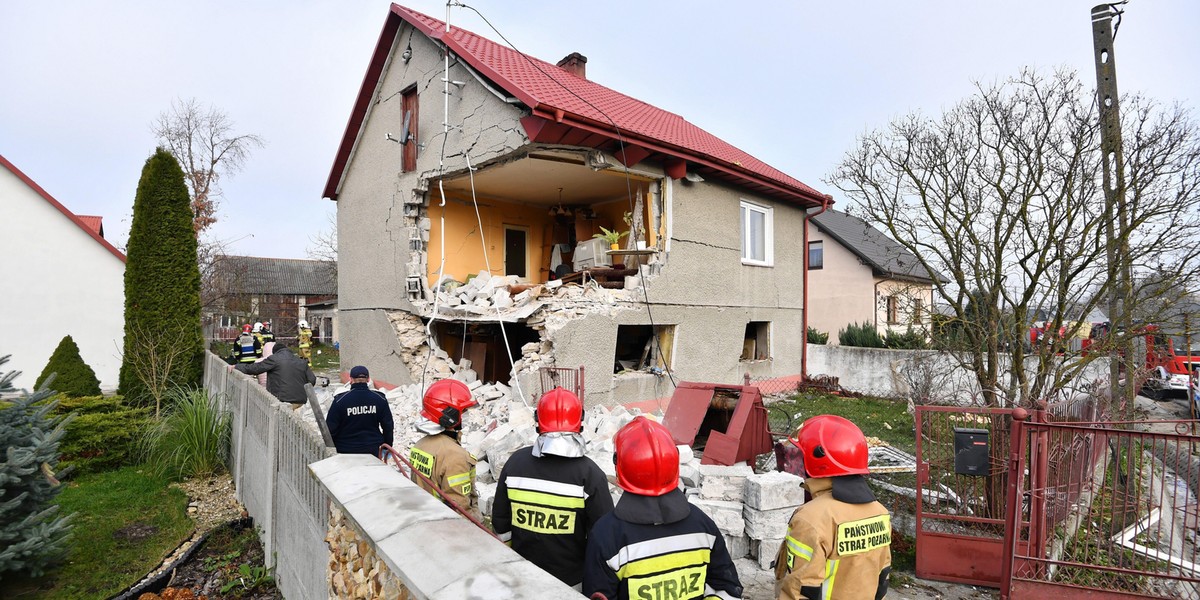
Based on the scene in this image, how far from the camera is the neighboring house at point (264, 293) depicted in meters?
21.7

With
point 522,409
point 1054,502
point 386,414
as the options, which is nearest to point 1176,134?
point 1054,502

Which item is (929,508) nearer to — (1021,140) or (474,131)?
(1021,140)

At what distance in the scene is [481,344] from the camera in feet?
36.1

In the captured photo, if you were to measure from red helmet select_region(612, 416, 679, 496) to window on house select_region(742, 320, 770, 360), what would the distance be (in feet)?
37.3

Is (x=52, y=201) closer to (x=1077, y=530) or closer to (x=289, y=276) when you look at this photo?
(x=1077, y=530)

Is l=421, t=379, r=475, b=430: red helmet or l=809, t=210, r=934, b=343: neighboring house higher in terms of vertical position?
l=809, t=210, r=934, b=343: neighboring house

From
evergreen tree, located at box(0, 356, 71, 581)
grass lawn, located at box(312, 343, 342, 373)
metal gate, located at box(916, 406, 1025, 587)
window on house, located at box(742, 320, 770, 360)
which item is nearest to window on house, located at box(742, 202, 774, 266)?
window on house, located at box(742, 320, 770, 360)

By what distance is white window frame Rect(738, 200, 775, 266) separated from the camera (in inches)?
476

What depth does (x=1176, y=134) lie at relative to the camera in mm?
6738

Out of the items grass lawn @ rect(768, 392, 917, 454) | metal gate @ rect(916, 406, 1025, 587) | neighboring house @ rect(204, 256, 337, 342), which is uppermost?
neighboring house @ rect(204, 256, 337, 342)

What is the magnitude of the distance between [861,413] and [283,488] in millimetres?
10564

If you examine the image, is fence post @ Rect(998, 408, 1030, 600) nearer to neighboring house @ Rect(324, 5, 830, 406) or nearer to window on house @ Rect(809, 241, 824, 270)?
neighboring house @ Rect(324, 5, 830, 406)

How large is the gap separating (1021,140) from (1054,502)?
5.43 metres

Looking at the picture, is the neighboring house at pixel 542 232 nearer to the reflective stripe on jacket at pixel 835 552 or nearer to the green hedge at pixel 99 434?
the green hedge at pixel 99 434
